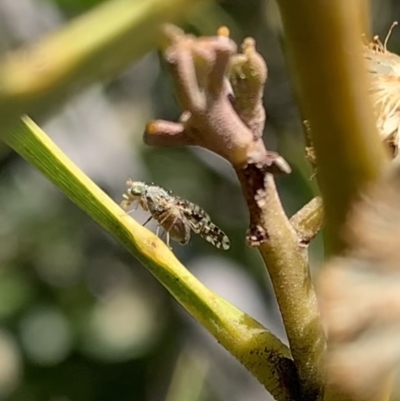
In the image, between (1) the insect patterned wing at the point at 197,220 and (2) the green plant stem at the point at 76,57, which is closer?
(2) the green plant stem at the point at 76,57

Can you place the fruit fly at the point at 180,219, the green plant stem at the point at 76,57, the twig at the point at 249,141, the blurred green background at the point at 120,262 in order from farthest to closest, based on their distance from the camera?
the blurred green background at the point at 120,262 → the fruit fly at the point at 180,219 → the twig at the point at 249,141 → the green plant stem at the point at 76,57

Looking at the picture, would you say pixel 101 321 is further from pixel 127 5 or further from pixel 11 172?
pixel 127 5

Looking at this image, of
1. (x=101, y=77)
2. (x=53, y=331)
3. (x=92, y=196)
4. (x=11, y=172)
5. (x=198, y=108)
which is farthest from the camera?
(x=11, y=172)

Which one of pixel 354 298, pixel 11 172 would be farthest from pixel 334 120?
pixel 11 172

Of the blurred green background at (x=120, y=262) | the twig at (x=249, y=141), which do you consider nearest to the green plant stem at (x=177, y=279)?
the twig at (x=249, y=141)

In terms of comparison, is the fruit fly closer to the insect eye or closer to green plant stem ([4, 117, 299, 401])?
the insect eye

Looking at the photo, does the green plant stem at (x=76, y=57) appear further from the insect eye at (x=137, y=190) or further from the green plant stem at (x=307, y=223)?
the insect eye at (x=137, y=190)

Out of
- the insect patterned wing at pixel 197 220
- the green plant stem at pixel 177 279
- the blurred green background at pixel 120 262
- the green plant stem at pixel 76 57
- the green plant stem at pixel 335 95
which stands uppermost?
the green plant stem at pixel 76 57
